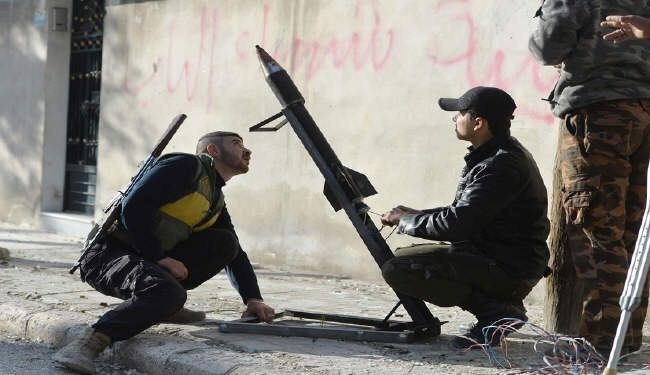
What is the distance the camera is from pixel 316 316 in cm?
529

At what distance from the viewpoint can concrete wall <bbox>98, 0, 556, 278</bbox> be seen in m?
6.98

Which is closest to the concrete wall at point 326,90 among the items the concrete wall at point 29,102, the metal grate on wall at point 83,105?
the metal grate on wall at point 83,105

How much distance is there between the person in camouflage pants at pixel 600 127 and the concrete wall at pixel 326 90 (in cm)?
199

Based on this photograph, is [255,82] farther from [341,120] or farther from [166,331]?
[166,331]

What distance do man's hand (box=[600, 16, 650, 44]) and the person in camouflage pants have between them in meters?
0.45

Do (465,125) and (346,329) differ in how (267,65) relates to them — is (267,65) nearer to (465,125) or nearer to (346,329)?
(465,125)

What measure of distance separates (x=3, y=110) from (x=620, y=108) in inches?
363

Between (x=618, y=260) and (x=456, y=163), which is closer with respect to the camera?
(x=618, y=260)

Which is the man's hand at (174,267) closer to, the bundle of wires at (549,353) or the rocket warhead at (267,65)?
the rocket warhead at (267,65)

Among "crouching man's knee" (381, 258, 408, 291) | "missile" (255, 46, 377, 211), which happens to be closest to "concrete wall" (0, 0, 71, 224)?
"missile" (255, 46, 377, 211)

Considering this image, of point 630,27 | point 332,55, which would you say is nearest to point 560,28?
point 630,27

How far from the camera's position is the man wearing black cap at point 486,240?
4.62 meters

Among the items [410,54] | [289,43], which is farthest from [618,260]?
[289,43]

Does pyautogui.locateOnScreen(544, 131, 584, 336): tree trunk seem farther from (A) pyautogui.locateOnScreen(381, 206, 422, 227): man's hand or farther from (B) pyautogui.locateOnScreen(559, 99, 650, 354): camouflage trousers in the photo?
(A) pyautogui.locateOnScreen(381, 206, 422, 227): man's hand
